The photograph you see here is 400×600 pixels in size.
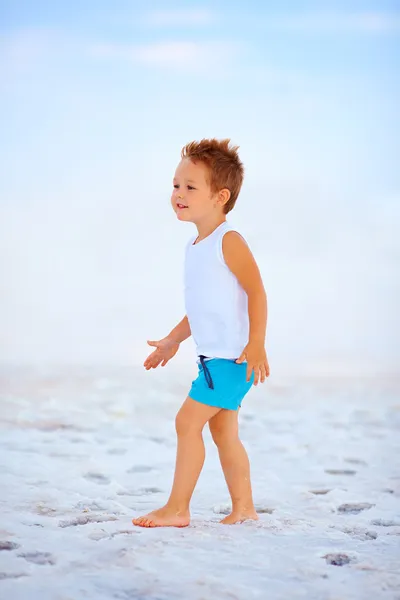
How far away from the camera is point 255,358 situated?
7.11 ft

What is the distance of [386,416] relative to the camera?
425 centimetres

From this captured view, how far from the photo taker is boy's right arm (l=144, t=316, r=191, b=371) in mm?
2525

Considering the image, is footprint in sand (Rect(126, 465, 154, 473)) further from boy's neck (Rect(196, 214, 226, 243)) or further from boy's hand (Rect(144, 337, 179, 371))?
boy's neck (Rect(196, 214, 226, 243))

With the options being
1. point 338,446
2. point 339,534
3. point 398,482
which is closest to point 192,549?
point 339,534

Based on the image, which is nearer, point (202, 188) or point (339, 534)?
point (339, 534)

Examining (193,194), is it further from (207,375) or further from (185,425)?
(185,425)

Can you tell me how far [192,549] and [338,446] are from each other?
1774 mm

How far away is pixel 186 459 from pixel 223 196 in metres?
0.70

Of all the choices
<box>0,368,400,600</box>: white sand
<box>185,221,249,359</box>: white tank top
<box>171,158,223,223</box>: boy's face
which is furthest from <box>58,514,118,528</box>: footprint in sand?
<box>171,158,223,223</box>: boy's face

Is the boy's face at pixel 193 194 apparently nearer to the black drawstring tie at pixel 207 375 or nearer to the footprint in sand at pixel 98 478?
the black drawstring tie at pixel 207 375

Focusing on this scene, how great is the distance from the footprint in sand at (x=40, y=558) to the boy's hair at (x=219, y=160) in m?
1.03

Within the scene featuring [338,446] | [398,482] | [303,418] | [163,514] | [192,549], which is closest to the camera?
[192,549]

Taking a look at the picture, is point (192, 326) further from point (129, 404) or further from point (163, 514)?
point (129, 404)

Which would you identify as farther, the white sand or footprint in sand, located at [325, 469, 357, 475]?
footprint in sand, located at [325, 469, 357, 475]
